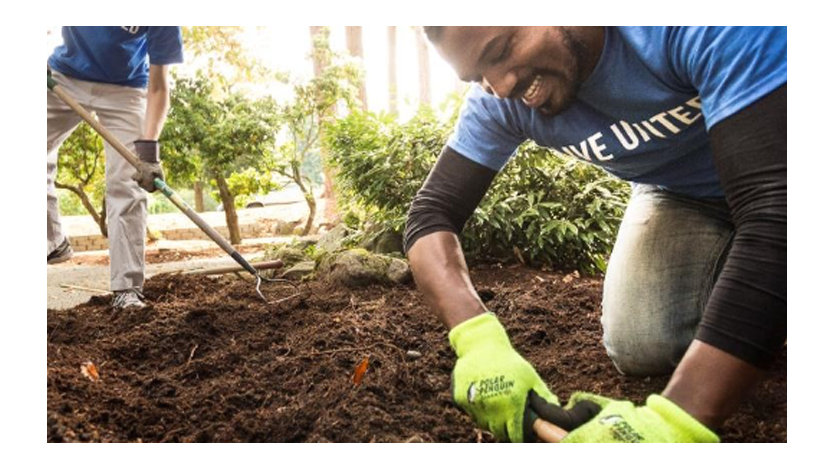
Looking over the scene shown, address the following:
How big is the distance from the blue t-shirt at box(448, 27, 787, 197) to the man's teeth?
0.34 ft

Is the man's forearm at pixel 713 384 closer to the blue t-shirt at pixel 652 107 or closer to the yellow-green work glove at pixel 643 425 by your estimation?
the yellow-green work glove at pixel 643 425

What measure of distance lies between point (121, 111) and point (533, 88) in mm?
1702

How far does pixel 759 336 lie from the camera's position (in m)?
1.05

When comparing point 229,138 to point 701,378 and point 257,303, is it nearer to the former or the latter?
point 257,303

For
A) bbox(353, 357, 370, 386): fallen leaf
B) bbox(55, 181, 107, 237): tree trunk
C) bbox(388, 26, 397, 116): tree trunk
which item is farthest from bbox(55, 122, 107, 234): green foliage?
bbox(353, 357, 370, 386): fallen leaf

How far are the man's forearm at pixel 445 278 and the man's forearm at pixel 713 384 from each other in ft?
1.56

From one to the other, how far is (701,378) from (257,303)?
1.72 metres

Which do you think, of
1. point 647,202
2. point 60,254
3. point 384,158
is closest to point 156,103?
point 60,254

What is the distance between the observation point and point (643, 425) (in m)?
1.10

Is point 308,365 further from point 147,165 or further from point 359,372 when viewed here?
point 147,165

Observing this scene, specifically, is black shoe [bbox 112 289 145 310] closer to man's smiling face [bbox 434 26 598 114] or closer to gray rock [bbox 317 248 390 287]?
gray rock [bbox 317 248 390 287]

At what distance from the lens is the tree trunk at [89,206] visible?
255 centimetres

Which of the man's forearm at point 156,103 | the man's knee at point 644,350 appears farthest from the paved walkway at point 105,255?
the man's knee at point 644,350
